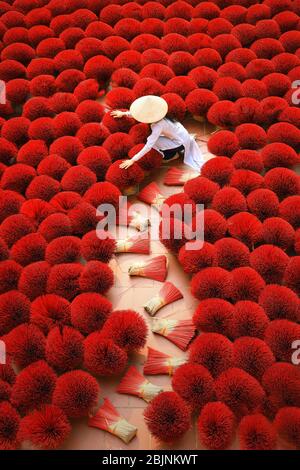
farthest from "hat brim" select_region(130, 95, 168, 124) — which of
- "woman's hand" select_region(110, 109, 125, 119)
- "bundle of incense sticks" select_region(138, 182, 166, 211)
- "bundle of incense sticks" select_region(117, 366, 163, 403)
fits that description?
"bundle of incense sticks" select_region(117, 366, 163, 403)

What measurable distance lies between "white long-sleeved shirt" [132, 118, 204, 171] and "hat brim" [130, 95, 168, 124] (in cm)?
3

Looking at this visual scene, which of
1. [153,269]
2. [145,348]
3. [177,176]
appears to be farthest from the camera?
[177,176]

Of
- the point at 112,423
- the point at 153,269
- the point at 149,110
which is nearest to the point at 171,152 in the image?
the point at 149,110

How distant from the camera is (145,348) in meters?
1.48

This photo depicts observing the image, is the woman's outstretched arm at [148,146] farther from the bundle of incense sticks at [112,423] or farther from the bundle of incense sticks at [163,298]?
the bundle of incense sticks at [112,423]

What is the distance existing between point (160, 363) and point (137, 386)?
3.6 inches

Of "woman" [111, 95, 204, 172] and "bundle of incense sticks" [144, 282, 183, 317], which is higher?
"woman" [111, 95, 204, 172]

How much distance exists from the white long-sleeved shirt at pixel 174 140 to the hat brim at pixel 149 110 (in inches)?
1.3

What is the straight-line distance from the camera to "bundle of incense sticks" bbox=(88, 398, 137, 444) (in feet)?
4.32

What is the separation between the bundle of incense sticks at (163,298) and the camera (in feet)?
5.09

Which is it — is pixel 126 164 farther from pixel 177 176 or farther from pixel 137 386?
pixel 137 386

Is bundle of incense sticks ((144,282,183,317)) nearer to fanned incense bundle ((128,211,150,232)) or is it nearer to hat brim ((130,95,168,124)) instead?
fanned incense bundle ((128,211,150,232))

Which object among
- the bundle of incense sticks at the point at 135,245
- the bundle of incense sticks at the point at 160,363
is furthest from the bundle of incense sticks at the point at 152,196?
the bundle of incense sticks at the point at 160,363

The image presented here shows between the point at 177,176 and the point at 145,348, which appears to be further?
the point at 177,176
